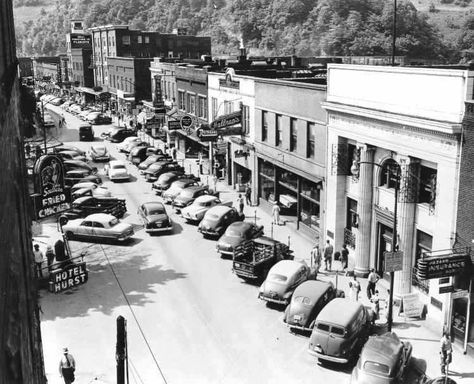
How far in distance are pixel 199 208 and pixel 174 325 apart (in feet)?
48.1

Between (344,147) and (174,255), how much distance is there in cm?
1052

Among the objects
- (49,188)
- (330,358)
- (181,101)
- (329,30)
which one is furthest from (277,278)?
(329,30)

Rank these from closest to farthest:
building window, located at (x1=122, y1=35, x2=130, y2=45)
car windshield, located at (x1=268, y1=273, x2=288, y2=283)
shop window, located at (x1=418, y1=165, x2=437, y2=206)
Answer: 1. shop window, located at (x1=418, y1=165, x2=437, y2=206)
2. car windshield, located at (x1=268, y1=273, x2=288, y2=283)
3. building window, located at (x1=122, y1=35, x2=130, y2=45)

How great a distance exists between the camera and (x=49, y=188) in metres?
19.2

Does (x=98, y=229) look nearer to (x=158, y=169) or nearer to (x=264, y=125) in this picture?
(x=264, y=125)

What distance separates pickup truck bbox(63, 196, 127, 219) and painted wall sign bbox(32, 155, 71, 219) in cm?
1739

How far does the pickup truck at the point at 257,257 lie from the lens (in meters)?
26.6

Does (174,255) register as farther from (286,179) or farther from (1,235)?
(1,235)

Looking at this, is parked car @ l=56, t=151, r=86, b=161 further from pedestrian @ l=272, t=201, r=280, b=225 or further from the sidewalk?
the sidewalk

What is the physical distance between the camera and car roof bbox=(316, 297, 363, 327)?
64.6 feet

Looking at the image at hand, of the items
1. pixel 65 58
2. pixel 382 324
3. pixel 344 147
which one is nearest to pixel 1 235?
pixel 382 324

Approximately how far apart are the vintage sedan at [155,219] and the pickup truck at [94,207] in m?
2.20

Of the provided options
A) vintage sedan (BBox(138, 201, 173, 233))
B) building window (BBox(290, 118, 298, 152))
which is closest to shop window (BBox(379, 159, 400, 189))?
building window (BBox(290, 118, 298, 152))

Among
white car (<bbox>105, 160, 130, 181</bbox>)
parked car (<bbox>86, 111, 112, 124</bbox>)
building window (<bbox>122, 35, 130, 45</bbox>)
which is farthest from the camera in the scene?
building window (<bbox>122, 35, 130, 45</bbox>)
